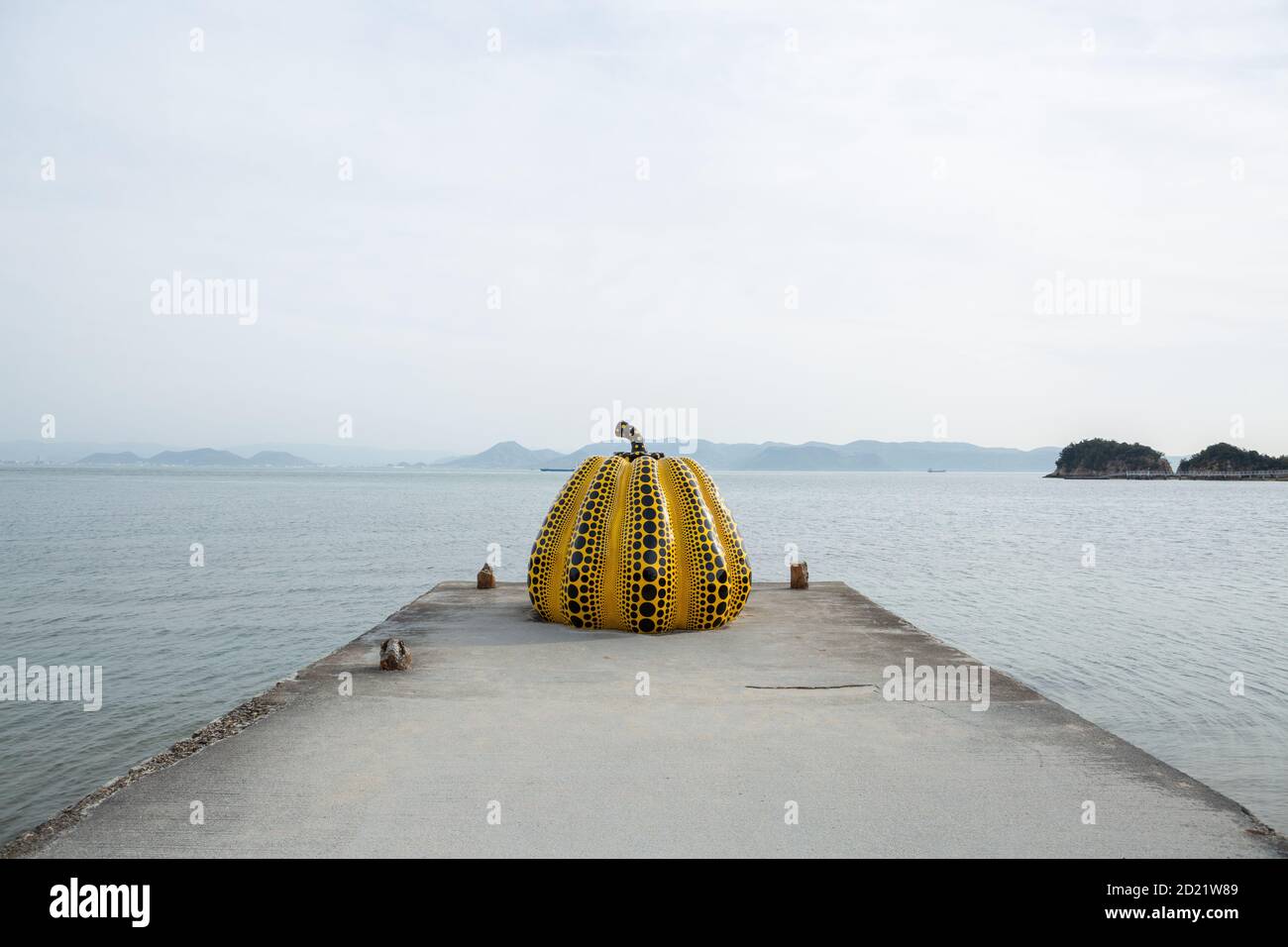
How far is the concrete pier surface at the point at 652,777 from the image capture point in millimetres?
5977

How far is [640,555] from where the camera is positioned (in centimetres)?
1304

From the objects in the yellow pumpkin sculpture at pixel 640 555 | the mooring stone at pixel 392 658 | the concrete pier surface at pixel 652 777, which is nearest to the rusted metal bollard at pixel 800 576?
the yellow pumpkin sculpture at pixel 640 555

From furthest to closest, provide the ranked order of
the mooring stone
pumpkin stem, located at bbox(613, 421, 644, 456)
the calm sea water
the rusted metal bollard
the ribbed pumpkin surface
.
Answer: the rusted metal bollard
pumpkin stem, located at bbox(613, 421, 644, 456)
the ribbed pumpkin surface
the calm sea water
the mooring stone

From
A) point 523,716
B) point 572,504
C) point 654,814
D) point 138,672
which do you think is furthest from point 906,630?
point 138,672

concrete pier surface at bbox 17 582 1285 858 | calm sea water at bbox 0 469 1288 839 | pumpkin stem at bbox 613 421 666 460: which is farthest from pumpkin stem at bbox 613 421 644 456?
calm sea water at bbox 0 469 1288 839

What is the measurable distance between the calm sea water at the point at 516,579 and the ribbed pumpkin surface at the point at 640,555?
525cm

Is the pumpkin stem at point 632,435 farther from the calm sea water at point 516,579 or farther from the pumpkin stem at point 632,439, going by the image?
the calm sea water at point 516,579

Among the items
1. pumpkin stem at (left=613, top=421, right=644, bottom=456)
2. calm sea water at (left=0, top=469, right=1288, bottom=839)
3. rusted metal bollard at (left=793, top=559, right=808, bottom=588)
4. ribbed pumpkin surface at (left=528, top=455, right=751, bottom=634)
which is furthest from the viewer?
rusted metal bollard at (left=793, top=559, right=808, bottom=588)

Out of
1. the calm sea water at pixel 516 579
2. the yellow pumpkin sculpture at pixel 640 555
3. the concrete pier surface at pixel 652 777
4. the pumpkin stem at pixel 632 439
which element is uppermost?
the pumpkin stem at pixel 632 439

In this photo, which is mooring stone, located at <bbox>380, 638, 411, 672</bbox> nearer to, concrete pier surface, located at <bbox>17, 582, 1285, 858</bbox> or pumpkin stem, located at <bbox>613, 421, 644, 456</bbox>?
concrete pier surface, located at <bbox>17, 582, 1285, 858</bbox>

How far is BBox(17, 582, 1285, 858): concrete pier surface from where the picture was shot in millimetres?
5977

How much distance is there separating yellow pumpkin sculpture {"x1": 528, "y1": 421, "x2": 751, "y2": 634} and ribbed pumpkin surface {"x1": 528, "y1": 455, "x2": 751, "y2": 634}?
1 centimetres

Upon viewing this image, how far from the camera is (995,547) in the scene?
41.6m

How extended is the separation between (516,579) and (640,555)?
15.7 metres
